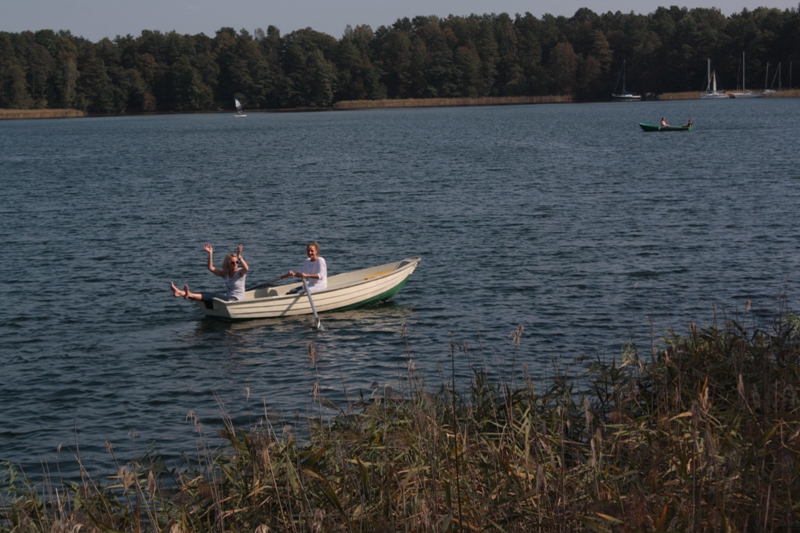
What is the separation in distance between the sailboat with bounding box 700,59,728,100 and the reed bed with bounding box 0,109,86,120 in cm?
10978

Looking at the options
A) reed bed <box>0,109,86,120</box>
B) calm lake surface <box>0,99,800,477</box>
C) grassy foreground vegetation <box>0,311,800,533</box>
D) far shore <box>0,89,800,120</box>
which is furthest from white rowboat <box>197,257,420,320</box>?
reed bed <box>0,109,86,120</box>

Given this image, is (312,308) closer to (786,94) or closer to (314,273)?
(314,273)

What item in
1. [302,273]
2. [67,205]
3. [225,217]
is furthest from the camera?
[67,205]

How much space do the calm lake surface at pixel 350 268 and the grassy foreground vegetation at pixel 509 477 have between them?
0.90m

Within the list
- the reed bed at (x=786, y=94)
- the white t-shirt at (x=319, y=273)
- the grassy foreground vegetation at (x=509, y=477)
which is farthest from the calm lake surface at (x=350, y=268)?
the reed bed at (x=786, y=94)

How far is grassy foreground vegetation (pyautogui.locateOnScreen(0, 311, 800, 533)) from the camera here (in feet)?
18.4

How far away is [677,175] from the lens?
1656 inches

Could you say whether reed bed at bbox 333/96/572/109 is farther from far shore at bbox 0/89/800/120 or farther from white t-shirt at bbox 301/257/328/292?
white t-shirt at bbox 301/257/328/292

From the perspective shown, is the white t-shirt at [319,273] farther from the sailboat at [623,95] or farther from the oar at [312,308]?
the sailboat at [623,95]

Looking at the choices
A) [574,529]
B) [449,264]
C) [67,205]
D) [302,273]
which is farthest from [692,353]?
[67,205]

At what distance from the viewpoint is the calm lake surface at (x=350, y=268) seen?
1370 cm

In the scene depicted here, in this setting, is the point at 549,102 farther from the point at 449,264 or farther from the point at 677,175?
the point at 449,264

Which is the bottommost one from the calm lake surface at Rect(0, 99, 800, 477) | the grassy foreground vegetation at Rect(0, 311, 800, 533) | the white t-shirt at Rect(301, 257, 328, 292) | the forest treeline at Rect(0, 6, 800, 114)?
the calm lake surface at Rect(0, 99, 800, 477)

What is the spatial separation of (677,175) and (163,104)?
481ft
